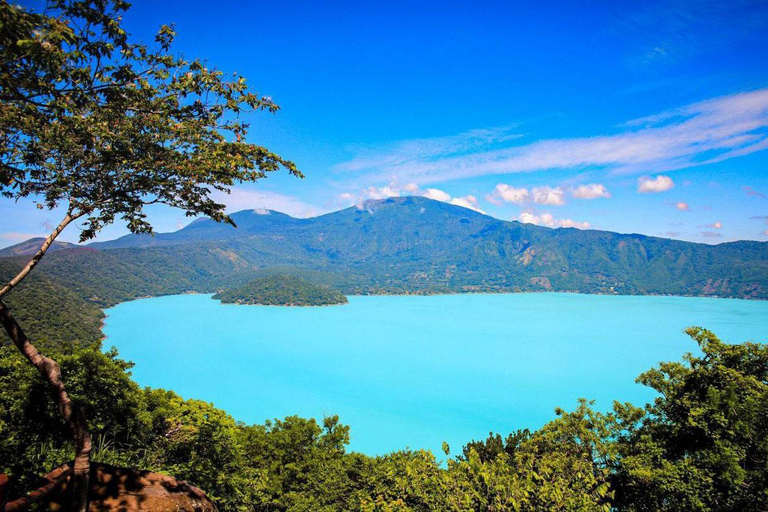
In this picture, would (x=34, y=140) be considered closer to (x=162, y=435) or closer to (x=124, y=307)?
(x=162, y=435)

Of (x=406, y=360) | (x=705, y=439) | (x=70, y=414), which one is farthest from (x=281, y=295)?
(x=70, y=414)

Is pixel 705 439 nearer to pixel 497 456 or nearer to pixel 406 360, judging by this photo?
pixel 497 456

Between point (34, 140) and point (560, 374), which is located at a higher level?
point (34, 140)

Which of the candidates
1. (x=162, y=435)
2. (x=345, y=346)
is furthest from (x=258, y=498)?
(x=345, y=346)

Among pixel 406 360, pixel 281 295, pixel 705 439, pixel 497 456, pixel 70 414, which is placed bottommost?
pixel 406 360

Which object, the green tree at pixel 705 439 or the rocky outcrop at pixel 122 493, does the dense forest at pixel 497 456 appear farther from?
the rocky outcrop at pixel 122 493

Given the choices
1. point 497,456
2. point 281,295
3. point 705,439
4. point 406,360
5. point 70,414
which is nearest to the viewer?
point 70,414
